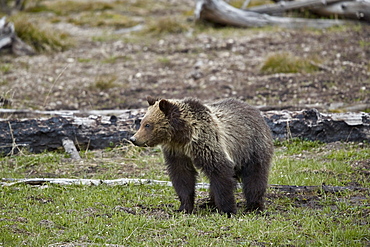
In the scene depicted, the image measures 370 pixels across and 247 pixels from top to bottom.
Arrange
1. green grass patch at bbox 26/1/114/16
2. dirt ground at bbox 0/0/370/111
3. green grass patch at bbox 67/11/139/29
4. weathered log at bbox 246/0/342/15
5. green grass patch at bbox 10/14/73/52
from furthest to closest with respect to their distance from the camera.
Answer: green grass patch at bbox 26/1/114/16 < green grass patch at bbox 67/11/139/29 < weathered log at bbox 246/0/342/15 < green grass patch at bbox 10/14/73/52 < dirt ground at bbox 0/0/370/111

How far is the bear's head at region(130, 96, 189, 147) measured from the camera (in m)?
5.79

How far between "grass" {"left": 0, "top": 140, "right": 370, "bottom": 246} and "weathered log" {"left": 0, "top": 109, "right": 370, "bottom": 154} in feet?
0.75

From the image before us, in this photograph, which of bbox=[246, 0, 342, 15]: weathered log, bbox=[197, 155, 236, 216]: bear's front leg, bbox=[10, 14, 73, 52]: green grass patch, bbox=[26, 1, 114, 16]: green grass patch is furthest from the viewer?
bbox=[26, 1, 114, 16]: green grass patch

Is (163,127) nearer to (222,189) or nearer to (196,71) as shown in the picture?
(222,189)

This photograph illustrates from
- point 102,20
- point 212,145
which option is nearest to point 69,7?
point 102,20

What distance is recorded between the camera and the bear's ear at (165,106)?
5.75m

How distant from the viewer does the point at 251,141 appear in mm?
6117

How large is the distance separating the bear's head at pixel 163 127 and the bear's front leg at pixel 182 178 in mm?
268

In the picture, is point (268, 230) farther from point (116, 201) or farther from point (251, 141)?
point (116, 201)

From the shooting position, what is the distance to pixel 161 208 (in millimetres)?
6191

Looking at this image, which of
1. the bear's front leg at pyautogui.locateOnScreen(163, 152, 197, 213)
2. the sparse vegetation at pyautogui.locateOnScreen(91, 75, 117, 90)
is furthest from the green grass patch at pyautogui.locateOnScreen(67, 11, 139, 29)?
the bear's front leg at pyautogui.locateOnScreen(163, 152, 197, 213)

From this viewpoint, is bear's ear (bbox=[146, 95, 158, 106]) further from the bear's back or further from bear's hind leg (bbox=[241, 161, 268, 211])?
bear's hind leg (bbox=[241, 161, 268, 211])

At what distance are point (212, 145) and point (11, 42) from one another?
12161 mm

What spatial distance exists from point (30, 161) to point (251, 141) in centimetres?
405
